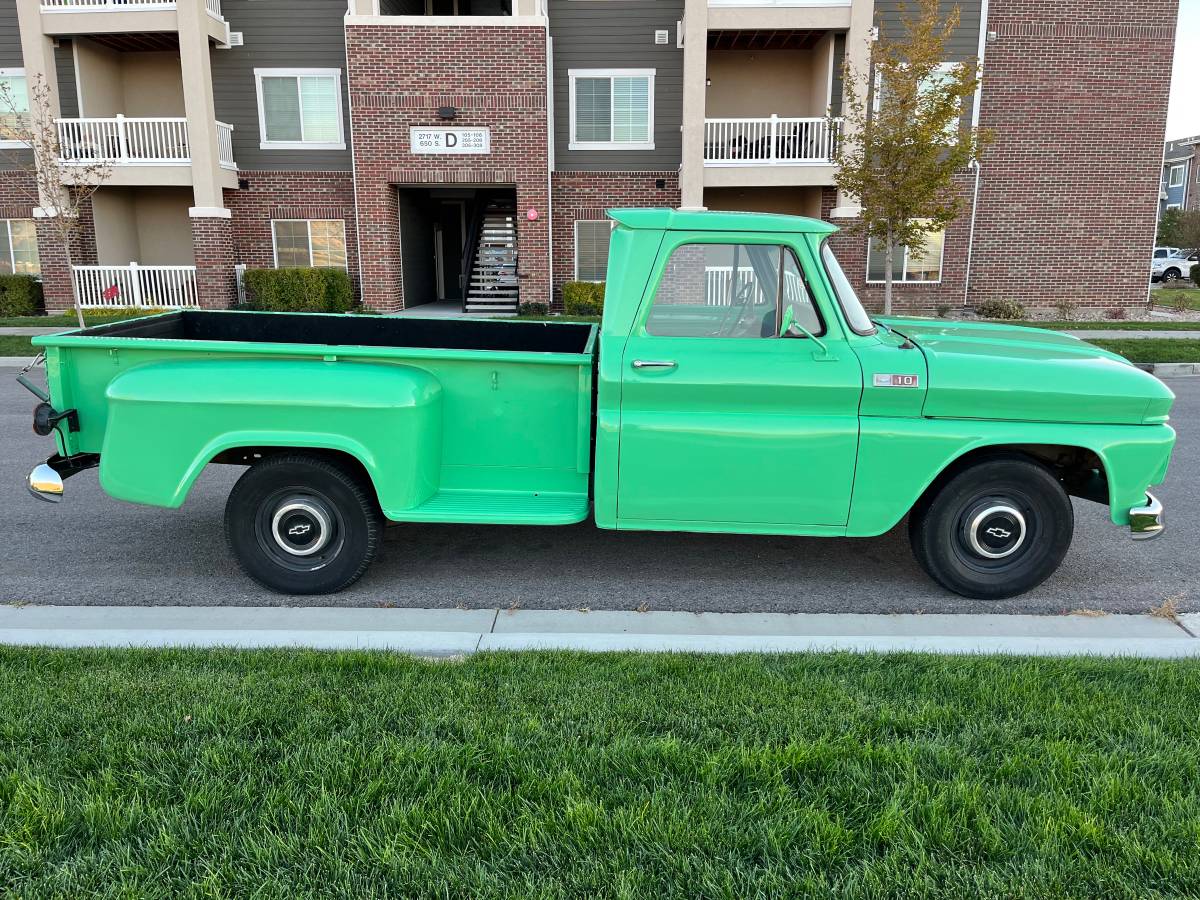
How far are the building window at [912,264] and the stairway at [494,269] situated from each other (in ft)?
28.9

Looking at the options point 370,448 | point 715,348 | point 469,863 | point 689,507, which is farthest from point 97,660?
point 715,348

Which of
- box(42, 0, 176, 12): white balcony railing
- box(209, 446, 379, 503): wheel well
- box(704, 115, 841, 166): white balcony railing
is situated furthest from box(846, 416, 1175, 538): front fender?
box(42, 0, 176, 12): white balcony railing

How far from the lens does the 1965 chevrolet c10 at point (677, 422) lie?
4984mm

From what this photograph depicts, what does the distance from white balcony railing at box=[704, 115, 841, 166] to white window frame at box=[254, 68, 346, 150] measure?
8.80 meters

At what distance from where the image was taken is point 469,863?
8.93 feet

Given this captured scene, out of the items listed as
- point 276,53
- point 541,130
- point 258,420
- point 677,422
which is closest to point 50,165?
point 276,53

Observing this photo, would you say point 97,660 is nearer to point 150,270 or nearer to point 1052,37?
point 150,270

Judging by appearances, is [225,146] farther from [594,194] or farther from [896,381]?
[896,381]

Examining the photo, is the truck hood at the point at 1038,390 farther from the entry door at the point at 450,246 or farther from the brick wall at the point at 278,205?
the entry door at the point at 450,246

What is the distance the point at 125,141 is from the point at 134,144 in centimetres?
28

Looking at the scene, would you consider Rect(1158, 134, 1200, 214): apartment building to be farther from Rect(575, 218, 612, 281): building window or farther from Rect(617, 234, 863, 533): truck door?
Rect(617, 234, 863, 533): truck door

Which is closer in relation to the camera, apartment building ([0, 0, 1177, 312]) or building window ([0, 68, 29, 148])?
apartment building ([0, 0, 1177, 312])

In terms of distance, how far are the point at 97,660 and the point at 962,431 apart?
4.42 m

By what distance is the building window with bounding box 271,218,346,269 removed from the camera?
22953mm
